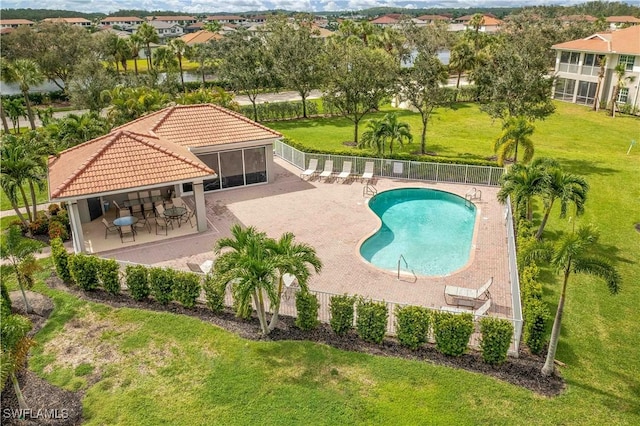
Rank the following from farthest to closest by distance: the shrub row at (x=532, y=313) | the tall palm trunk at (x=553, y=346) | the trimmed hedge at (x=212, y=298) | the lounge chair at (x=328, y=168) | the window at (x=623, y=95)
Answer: the window at (x=623, y=95), the lounge chair at (x=328, y=168), the trimmed hedge at (x=212, y=298), the shrub row at (x=532, y=313), the tall palm trunk at (x=553, y=346)

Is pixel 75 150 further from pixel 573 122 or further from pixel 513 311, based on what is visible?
pixel 573 122

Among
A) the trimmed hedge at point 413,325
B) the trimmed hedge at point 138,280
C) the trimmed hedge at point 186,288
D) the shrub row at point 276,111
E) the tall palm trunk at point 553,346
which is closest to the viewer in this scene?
the tall palm trunk at point 553,346

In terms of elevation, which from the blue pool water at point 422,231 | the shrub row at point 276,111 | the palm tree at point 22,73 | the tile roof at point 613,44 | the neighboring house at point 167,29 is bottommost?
the blue pool water at point 422,231

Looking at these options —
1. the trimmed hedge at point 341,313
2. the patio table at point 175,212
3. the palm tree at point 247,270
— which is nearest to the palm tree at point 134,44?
the patio table at point 175,212

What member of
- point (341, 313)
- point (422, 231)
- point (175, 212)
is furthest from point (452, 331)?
point (175, 212)

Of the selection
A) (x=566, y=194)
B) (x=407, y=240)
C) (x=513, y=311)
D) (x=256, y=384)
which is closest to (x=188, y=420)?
(x=256, y=384)

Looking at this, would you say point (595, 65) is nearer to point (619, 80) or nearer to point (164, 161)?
point (619, 80)

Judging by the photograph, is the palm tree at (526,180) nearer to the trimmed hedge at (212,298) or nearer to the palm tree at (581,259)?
the palm tree at (581,259)
